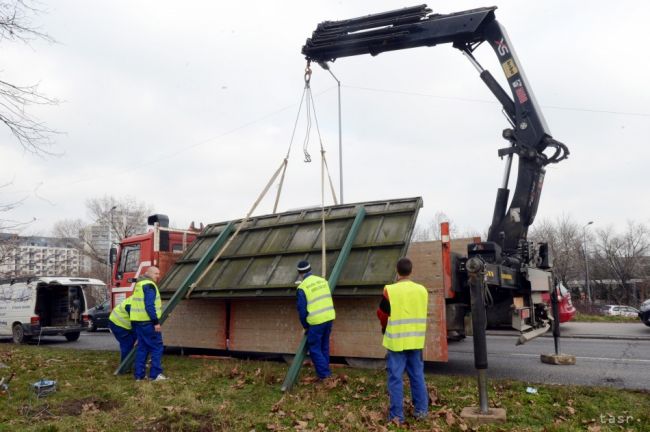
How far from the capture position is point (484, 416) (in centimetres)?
483

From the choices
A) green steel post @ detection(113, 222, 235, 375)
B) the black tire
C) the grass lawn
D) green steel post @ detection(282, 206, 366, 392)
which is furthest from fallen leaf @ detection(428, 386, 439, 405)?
the black tire

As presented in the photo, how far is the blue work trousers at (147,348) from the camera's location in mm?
7355

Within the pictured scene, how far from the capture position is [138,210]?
160 feet

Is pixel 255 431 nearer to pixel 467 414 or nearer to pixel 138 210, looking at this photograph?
pixel 467 414

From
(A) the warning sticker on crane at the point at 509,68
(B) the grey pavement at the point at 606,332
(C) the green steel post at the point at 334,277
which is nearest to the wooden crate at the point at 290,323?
(C) the green steel post at the point at 334,277

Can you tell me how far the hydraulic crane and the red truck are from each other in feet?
15.9

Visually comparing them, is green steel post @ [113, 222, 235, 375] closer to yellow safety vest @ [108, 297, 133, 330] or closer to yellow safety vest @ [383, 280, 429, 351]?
yellow safety vest @ [108, 297, 133, 330]

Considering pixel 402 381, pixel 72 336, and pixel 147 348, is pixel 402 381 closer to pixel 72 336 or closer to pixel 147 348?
pixel 147 348

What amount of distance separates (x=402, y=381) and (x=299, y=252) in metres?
3.71

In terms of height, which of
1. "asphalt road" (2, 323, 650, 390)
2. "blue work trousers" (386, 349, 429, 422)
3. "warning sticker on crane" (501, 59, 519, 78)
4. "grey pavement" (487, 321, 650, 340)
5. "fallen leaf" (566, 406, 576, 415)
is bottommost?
"asphalt road" (2, 323, 650, 390)

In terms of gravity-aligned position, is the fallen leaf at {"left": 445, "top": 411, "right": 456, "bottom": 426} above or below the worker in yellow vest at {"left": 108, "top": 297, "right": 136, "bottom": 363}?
below

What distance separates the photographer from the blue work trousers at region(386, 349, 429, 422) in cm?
494

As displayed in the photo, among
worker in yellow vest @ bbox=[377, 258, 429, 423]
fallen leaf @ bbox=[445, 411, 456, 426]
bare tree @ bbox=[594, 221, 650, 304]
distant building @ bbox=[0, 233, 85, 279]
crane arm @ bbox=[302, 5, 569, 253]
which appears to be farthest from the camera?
bare tree @ bbox=[594, 221, 650, 304]

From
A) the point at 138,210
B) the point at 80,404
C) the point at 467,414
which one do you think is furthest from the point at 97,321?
the point at 138,210
